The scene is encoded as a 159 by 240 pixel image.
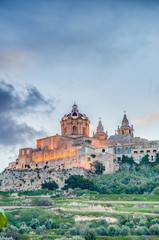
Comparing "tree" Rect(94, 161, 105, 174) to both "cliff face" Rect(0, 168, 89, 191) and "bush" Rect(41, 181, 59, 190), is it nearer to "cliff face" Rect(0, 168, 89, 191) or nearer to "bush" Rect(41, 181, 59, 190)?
"cliff face" Rect(0, 168, 89, 191)

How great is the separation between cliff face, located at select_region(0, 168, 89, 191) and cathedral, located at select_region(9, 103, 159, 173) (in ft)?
9.04

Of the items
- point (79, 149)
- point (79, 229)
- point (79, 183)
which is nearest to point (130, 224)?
point (79, 229)

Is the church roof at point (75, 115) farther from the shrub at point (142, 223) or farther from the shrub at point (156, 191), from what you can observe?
the shrub at point (142, 223)

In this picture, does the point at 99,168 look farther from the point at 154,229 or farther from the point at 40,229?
the point at 154,229

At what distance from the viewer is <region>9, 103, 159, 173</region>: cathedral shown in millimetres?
63812

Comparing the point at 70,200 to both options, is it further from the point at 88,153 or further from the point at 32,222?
the point at 88,153

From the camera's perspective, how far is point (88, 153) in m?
64.6

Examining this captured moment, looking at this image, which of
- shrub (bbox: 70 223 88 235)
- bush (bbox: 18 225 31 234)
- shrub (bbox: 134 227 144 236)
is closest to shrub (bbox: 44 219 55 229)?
bush (bbox: 18 225 31 234)

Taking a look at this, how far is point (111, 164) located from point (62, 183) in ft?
32.4

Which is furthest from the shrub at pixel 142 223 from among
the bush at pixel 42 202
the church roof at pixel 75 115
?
the church roof at pixel 75 115

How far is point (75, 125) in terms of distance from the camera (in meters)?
75.9

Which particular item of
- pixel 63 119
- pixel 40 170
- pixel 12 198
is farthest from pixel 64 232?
pixel 63 119

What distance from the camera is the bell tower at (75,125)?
75.4 meters

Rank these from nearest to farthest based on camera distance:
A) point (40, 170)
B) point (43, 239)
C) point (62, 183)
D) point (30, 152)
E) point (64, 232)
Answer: point (43, 239), point (64, 232), point (62, 183), point (40, 170), point (30, 152)
